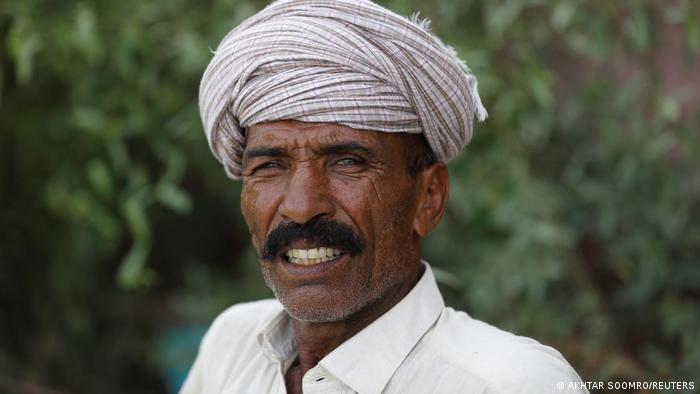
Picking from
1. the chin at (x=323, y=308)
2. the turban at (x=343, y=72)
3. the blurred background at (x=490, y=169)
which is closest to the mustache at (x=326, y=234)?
the chin at (x=323, y=308)

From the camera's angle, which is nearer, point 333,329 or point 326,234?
point 326,234

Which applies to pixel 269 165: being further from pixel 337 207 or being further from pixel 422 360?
pixel 422 360

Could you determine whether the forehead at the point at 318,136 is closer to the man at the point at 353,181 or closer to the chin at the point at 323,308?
the man at the point at 353,181

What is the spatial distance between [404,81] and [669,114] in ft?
5.34

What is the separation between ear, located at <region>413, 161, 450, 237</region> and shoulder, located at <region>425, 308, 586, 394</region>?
0.73ft

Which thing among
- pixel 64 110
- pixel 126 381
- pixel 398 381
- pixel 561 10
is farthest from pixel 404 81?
pixel 126 381

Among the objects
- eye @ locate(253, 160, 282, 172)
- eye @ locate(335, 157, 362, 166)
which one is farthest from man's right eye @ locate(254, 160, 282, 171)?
eye @ locate(335, 157, 362, 166)

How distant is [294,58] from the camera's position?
1921 millimetres

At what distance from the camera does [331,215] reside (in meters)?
1.92

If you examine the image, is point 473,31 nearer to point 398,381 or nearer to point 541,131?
point 541,131

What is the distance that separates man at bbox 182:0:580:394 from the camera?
1.89m

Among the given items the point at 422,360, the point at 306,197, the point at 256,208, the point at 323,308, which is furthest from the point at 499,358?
the point at 256,208

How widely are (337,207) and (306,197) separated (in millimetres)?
76

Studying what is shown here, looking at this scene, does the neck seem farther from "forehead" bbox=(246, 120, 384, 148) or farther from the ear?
"forehead" bbox=(246, 120, 384, 148)
